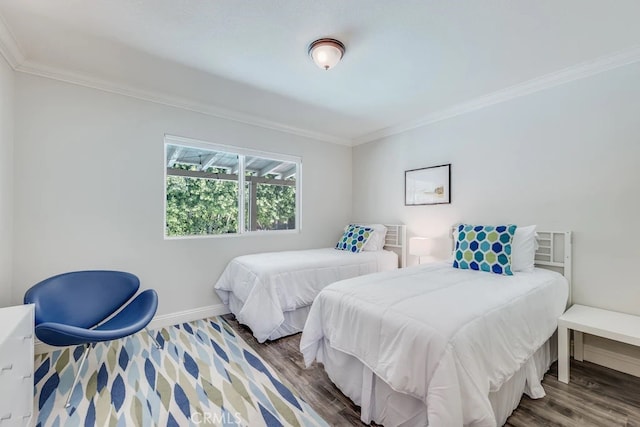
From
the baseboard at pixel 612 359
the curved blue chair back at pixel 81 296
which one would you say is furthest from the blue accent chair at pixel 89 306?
the baseboard at pixel 612 359

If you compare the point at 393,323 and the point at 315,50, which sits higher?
the point at 315,50

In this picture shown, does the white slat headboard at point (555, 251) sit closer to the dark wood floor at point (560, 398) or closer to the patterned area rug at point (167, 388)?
the dark wood floor at point (560, 398)

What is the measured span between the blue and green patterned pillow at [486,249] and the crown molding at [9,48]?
387cm

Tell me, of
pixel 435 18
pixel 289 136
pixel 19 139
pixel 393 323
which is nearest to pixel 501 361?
pixel 393 323

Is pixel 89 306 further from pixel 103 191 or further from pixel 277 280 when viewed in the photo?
pixel 277 280

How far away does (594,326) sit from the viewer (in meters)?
1.94

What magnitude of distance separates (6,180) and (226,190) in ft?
6.03

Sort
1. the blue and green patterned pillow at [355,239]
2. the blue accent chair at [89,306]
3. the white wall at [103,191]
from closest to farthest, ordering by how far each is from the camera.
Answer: the blue accent chair at [89,306] < the white wall at [103,191] < the blue and green patterned pillow at [355,239]

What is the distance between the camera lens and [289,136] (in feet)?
13.1

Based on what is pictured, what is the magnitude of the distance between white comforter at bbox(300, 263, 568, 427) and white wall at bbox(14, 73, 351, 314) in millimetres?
1836

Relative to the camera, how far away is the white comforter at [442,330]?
1.23m

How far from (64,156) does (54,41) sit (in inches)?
36.8

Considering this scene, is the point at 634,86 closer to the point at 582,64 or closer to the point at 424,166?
the point at 582,64

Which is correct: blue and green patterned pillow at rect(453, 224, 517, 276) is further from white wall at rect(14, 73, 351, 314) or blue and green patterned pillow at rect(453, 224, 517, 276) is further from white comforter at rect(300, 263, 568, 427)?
white wall at rect(14, 73, 351, 314)
